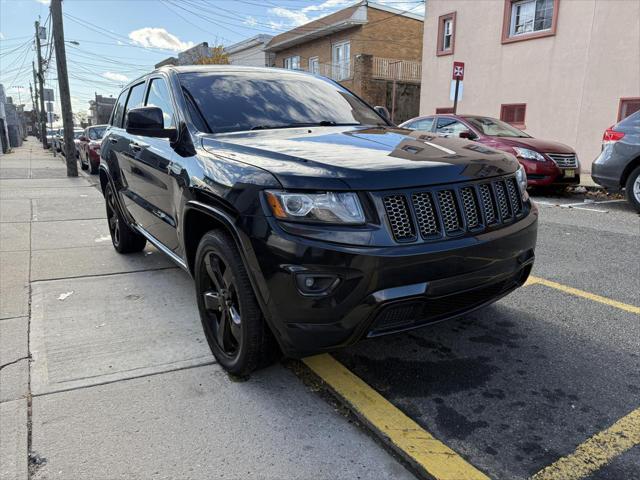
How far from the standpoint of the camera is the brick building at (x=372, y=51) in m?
24.0

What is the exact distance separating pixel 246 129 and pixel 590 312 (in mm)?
2858

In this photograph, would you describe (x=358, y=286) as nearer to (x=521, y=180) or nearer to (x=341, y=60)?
(x=521, y=180)

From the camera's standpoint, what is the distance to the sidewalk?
7.16 ft

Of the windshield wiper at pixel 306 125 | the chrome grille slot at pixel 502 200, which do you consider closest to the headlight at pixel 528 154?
the windshield wiper at pixel 306 125

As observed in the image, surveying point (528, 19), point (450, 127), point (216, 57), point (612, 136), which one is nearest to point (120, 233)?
point (450, 127)

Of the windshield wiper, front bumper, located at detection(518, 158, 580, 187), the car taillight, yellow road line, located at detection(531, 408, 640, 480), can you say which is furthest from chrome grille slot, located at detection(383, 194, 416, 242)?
front bumper, located at detection(518, 158, 580, 187)

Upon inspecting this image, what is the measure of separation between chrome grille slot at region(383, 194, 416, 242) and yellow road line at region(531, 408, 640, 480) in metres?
1.14

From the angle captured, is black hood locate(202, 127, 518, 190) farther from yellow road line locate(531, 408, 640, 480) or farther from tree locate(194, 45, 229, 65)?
tree locate(194, 45, 229, 65)

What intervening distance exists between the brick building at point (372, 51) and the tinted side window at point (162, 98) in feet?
65.0

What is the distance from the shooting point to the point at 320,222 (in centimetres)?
221

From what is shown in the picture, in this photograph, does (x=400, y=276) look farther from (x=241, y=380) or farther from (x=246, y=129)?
(x=246, y=129)

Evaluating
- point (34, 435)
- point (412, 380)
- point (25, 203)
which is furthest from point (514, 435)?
point (25, 203)

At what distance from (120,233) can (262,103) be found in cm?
278

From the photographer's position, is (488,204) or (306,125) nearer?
(488,204)
